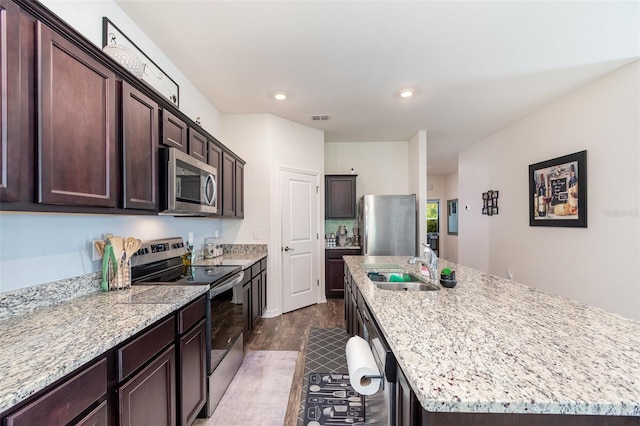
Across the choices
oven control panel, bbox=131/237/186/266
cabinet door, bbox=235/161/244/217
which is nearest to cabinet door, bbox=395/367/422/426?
oven control panel, bbox=131/237/186/266

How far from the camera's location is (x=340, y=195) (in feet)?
16.0

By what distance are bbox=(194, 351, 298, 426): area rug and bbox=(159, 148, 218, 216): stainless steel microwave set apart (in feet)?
4.59

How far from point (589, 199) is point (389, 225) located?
2.33 m

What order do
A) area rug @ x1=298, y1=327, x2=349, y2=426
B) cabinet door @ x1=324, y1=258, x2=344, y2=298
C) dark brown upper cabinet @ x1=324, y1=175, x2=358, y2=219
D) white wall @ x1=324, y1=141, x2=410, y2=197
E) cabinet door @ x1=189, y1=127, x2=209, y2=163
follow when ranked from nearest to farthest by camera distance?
area rug @ x1=298, y1=327, x2=349, y2=426, cabinet door @ x1=189, y1=127, x2=209, y2=163, cabinet door @ x1=324, y1=258, x2=344, y2=298, dark brown upper cabinet @ x1=324, y1=175, x2=358, y2=219, white wall @ x1=324, y1=141, x2=410, y2=197

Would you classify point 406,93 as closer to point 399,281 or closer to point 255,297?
point 399,281

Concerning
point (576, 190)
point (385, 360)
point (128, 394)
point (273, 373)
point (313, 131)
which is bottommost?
point (273, 373)

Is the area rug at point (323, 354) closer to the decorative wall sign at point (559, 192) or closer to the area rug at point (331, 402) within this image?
the area rug at point (331, 402)

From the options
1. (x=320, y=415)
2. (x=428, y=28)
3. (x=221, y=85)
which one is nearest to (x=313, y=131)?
(x=221, y=85)

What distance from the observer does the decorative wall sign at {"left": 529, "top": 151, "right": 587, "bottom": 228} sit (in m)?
2.98

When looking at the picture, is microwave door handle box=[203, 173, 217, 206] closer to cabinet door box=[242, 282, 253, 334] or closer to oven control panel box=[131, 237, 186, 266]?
oven control panel box=[131, 237, 186, 266]

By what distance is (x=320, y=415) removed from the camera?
1749mm

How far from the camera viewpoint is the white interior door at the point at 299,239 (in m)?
3.88

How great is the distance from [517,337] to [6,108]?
188cm

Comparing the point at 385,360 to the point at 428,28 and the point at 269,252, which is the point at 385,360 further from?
the point at 269,252
